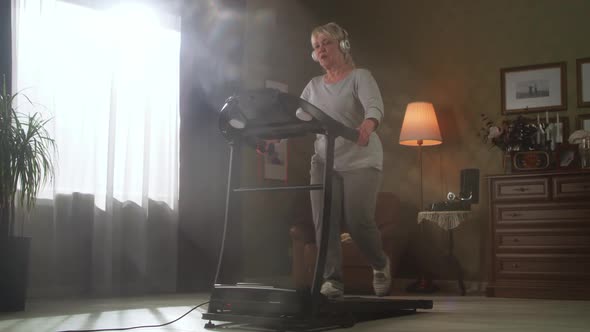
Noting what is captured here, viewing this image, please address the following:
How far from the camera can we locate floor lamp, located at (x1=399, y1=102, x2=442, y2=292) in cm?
563

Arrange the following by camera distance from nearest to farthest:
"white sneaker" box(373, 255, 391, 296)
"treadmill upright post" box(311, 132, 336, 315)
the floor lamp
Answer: "treadmill upright post" box(311, 132, 336, 315), "white sneaker" box(373, 255, 391, 296), the floor lamp

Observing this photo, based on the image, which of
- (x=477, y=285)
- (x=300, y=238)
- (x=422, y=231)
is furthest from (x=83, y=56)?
(x=477, y=285)

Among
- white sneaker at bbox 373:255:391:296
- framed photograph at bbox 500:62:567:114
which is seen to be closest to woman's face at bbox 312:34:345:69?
white sneaker at bbox 373:255:391:296

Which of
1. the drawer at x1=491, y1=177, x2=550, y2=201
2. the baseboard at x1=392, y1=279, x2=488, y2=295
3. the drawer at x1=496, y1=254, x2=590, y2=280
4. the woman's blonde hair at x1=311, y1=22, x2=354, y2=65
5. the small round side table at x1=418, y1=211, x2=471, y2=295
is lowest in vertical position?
the baseboard at x1=392, y1=279, x2=488, y2=295

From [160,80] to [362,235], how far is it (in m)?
2.56

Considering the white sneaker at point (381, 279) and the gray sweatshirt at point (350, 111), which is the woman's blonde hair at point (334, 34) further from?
the white sneaker at point (381, 279)

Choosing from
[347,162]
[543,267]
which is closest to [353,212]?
[347,162]

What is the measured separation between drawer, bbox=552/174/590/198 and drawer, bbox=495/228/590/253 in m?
0.24

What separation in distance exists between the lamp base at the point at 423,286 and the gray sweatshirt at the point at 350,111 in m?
2.67

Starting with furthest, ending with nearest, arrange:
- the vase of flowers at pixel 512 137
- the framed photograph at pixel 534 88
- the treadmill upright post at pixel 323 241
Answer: the framed photograph at pixel 534 88 → the vase of flowers at pixel 512 137 → the treadmill upright post at pixel 323 241

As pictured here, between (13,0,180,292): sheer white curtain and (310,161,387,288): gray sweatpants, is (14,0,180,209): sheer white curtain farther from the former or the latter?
(310,161,387,288): gray sweatpants

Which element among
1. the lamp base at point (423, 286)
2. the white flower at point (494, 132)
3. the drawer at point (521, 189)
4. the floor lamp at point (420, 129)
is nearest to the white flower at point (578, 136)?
the drawer at point (521, 189)

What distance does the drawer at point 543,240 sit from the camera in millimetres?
4875

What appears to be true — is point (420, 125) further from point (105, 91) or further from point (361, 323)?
point (361, 323)
